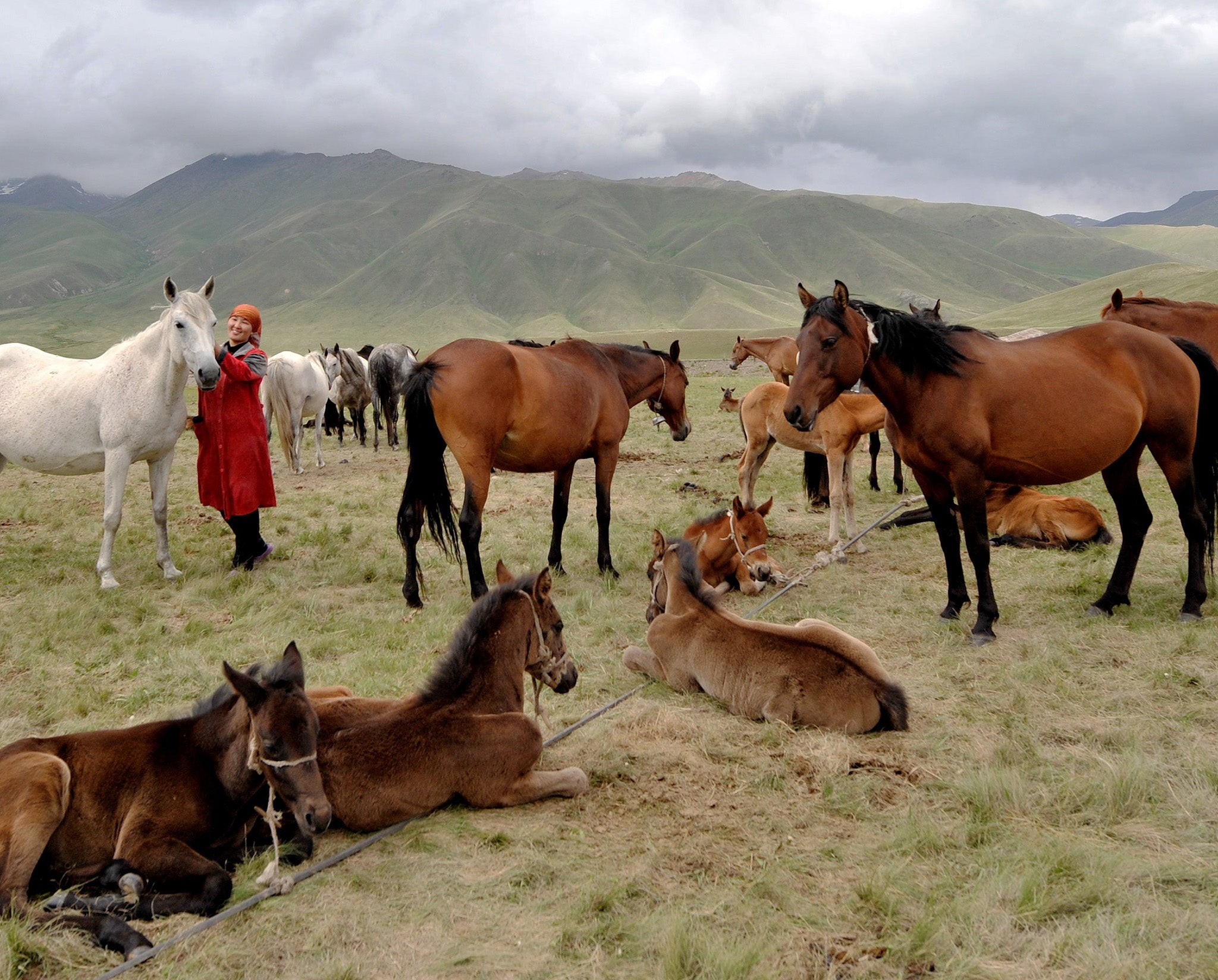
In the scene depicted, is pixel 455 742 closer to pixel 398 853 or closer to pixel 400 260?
pixel 398 853

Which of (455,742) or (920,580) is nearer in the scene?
(455,742)

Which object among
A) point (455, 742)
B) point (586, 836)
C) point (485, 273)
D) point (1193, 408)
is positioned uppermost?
point (485, 273)

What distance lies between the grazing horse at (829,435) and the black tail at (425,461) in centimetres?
418

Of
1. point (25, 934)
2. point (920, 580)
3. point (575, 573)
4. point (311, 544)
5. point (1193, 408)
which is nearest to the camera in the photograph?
point (25, 934)

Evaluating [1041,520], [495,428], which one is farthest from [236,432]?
[1041,520]

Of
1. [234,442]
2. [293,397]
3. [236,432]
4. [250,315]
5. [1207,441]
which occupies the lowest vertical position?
[1207,441]

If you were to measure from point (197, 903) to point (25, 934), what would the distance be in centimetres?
60

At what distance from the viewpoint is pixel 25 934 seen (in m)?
3.28

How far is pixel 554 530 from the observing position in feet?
31.4

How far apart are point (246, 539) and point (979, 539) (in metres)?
7.55

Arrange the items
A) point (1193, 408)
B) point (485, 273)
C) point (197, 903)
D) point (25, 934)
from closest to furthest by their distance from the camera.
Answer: point (25, 934) → point (197, 903) → point (1193, 408) → point (485, 273)

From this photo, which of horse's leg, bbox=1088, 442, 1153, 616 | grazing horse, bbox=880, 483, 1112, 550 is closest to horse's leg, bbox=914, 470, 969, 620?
horse's leg, bbox=1088, 442, 1153, 616

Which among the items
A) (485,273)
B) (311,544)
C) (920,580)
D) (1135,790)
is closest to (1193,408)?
(920,580)

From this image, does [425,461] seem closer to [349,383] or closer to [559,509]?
[559,509]
